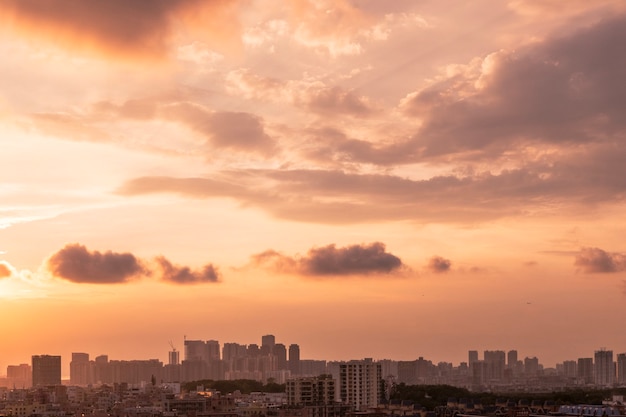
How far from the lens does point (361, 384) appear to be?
106938 mm

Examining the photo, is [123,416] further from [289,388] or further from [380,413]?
[380,413]

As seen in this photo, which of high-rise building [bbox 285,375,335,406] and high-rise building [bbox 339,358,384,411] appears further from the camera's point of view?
high-rise building [bbox 339,358,384,411]

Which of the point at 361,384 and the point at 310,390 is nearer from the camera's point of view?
the point at 310,390

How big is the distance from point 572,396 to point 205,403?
49.6 m

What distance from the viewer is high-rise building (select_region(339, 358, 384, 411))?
105250 mm

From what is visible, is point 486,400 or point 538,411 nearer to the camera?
point 538,411

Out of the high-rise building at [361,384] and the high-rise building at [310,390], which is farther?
the high-rise building at [361,384]

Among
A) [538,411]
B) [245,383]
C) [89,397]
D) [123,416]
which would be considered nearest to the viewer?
[123,416]

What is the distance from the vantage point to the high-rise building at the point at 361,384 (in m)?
105

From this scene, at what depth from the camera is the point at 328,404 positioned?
301 feet

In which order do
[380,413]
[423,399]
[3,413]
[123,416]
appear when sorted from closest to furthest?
[380,413] → [123,416] → [3,413] → [423,399]

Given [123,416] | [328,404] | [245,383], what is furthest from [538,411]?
[245,383]

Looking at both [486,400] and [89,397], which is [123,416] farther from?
[486,400]

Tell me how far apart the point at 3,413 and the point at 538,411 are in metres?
54.9
